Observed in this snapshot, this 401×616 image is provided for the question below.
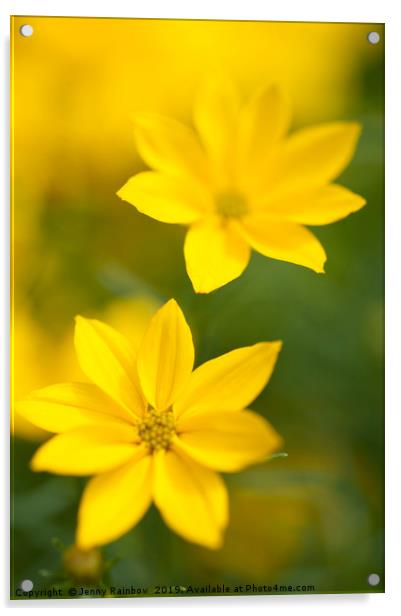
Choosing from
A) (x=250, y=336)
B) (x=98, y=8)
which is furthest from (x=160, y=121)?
(x=250, y=336)

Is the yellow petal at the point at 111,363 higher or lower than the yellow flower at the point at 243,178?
lower

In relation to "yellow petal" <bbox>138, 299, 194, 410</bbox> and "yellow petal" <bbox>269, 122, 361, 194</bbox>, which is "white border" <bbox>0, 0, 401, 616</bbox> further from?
"yellow petal" <bbox>138, 299, 194, 410</bbox>

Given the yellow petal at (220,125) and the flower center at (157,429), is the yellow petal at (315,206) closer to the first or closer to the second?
the yellow petal at (220,125)

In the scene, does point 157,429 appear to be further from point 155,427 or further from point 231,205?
point 231,205

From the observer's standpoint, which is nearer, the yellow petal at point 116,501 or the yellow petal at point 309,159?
the yellow petal at point 116,501

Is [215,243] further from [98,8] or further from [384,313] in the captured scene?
[98,8]

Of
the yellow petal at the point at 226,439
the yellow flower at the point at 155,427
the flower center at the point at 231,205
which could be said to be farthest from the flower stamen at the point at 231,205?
the yellow petal at the point at 226,439
